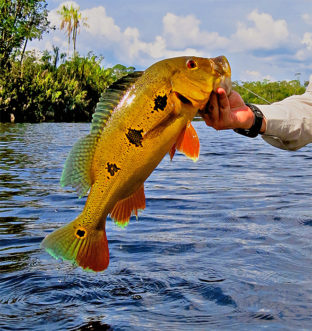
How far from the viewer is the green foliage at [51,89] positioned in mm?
37625

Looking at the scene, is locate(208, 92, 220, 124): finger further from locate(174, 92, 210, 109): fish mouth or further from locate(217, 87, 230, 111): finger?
locate(174, 92, 210, 109): fish mouth

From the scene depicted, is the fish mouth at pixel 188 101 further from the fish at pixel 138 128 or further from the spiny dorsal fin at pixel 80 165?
the spiny dorsal fin at pixel 80 165

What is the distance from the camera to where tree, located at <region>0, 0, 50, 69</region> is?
1601 inches

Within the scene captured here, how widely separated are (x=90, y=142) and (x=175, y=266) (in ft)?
6.98

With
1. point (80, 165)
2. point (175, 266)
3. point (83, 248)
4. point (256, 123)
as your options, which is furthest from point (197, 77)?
point (175, 266)

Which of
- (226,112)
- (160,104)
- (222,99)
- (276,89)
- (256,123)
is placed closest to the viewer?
(160,104)

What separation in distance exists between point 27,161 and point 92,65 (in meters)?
42.3

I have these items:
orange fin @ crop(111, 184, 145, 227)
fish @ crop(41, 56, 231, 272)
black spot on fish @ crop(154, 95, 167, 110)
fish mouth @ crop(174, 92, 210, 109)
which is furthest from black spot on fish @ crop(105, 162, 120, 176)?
fish mouth @ crop(174, 92, 210, 109)

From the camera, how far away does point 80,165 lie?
8.25 feet

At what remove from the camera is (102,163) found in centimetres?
245

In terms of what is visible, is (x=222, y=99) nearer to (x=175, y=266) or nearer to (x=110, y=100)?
(x=110, y=100)

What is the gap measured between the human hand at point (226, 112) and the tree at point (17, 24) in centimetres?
3892

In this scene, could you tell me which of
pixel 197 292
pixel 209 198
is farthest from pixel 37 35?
pixel 197 292

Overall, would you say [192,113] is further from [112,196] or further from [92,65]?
[92,65]
